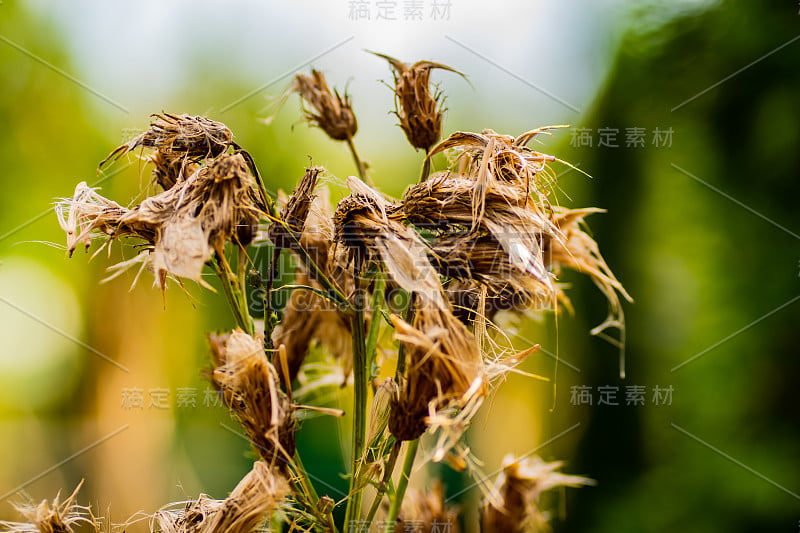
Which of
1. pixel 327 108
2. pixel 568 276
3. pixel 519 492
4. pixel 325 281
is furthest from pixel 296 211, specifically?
pixel 568 276

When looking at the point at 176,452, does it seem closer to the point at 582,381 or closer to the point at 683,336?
the point at 582,381

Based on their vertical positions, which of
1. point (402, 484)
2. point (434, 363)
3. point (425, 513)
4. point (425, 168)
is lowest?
point (425, 513)

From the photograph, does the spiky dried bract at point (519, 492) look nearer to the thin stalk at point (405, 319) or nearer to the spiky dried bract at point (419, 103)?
the thin stalk at point (405, 319)

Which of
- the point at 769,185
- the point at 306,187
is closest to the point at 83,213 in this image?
the point at 306,187

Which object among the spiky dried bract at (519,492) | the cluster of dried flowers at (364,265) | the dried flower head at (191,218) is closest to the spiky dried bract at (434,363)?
the cluster of dried flowers at (364,265)

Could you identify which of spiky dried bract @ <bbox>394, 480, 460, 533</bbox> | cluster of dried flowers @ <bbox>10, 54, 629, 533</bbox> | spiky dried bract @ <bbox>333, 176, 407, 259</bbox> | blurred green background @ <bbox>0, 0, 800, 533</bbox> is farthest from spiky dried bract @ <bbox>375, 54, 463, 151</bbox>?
blurred green background @ <bbox>0, 0, 800, 533</bbox>

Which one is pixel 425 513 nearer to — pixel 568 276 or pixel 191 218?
pixel 191 218
